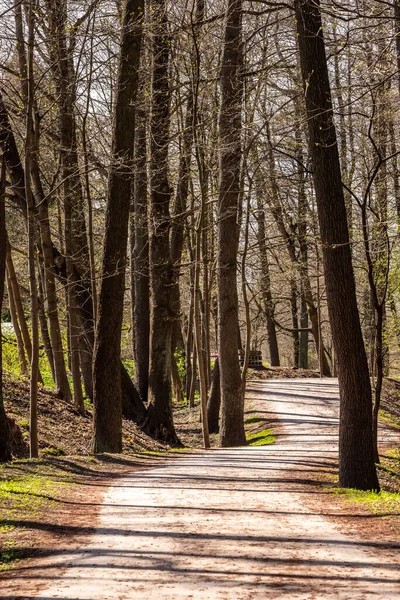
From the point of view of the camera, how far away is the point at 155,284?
18844 mm

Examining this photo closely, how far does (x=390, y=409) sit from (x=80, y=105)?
1463 cm

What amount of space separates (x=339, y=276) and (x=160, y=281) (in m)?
8.94

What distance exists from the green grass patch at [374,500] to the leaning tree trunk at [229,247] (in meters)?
8.44

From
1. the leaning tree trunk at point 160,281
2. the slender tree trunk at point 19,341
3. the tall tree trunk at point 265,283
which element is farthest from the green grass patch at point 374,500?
the tall tree trunk at point 265,283

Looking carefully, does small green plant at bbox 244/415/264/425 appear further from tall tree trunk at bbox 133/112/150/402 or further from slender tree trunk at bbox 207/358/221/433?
tall tree trunk at bbox 133/112/150/402

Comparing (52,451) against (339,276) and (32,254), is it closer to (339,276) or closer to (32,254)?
(32,254)

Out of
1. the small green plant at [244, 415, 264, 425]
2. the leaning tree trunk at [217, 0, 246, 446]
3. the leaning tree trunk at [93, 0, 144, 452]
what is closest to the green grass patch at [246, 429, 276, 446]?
the leaning tree trunk at [217, 0, 246, 446]

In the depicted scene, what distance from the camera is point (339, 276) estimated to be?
10227 millimetres

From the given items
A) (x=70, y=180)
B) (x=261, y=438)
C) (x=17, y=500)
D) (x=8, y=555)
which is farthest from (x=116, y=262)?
(x=8, y=555)

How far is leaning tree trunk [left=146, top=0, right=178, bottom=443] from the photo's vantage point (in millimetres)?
18344

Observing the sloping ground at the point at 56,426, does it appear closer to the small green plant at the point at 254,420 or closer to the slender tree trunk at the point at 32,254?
the slender tree trunk at the point at 32,254

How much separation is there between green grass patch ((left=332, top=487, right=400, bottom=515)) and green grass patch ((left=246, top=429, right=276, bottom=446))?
9372 mm

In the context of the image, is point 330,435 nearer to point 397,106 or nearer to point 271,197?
point 397,106

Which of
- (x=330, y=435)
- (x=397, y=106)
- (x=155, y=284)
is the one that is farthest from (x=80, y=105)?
(x=330, y=435)
